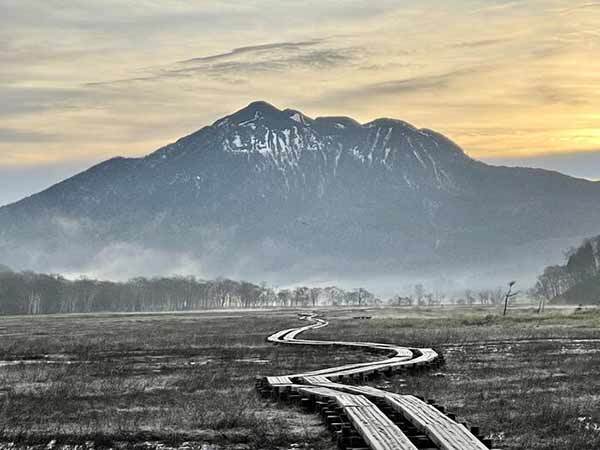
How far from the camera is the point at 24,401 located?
38906 mm

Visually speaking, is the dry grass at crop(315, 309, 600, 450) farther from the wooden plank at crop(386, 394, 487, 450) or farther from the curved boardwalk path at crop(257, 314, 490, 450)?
the curved boardwalk path at crop(257, 314, 490, 450)

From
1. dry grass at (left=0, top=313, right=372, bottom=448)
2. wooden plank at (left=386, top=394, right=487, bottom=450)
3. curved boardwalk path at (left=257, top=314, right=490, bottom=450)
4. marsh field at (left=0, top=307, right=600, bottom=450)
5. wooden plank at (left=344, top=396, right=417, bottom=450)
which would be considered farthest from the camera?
dry grass at (left=0, top=313, right=372, bottom=448)

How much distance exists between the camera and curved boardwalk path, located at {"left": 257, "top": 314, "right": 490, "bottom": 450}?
24281 mm

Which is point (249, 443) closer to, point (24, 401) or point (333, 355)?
point (24, 401)

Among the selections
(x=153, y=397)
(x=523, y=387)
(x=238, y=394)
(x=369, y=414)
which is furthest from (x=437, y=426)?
(x=153, y=397)

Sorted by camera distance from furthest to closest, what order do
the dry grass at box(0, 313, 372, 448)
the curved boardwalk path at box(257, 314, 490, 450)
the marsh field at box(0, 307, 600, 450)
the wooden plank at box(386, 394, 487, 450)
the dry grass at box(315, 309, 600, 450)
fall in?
1. the dry grass at box(0, 313, 372, 448)
2. the marsh field at box(0, 307, 600, 450)
3. the dry grass at box(315, 309, 600, 450)
4. the curved boardwalk path at box(257, 314, 490, 450)
5. the wooden plank at box(386, 394, 487, 450)

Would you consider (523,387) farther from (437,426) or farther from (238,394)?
(437,426)

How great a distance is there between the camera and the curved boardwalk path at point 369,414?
24.3 metres

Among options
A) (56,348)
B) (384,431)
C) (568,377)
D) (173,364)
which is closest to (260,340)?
(56,348)

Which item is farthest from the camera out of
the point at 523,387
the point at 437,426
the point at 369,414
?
the point at 523,387

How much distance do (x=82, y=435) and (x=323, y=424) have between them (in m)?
7.31

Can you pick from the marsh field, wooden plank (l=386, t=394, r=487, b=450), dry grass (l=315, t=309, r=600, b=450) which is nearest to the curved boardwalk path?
wooden plank (l=386, t=394, r=487, b=450)

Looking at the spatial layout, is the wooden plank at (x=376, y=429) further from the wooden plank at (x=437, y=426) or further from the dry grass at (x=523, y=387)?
the dry grass at (x=523, y=387)

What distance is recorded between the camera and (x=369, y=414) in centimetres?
2864
